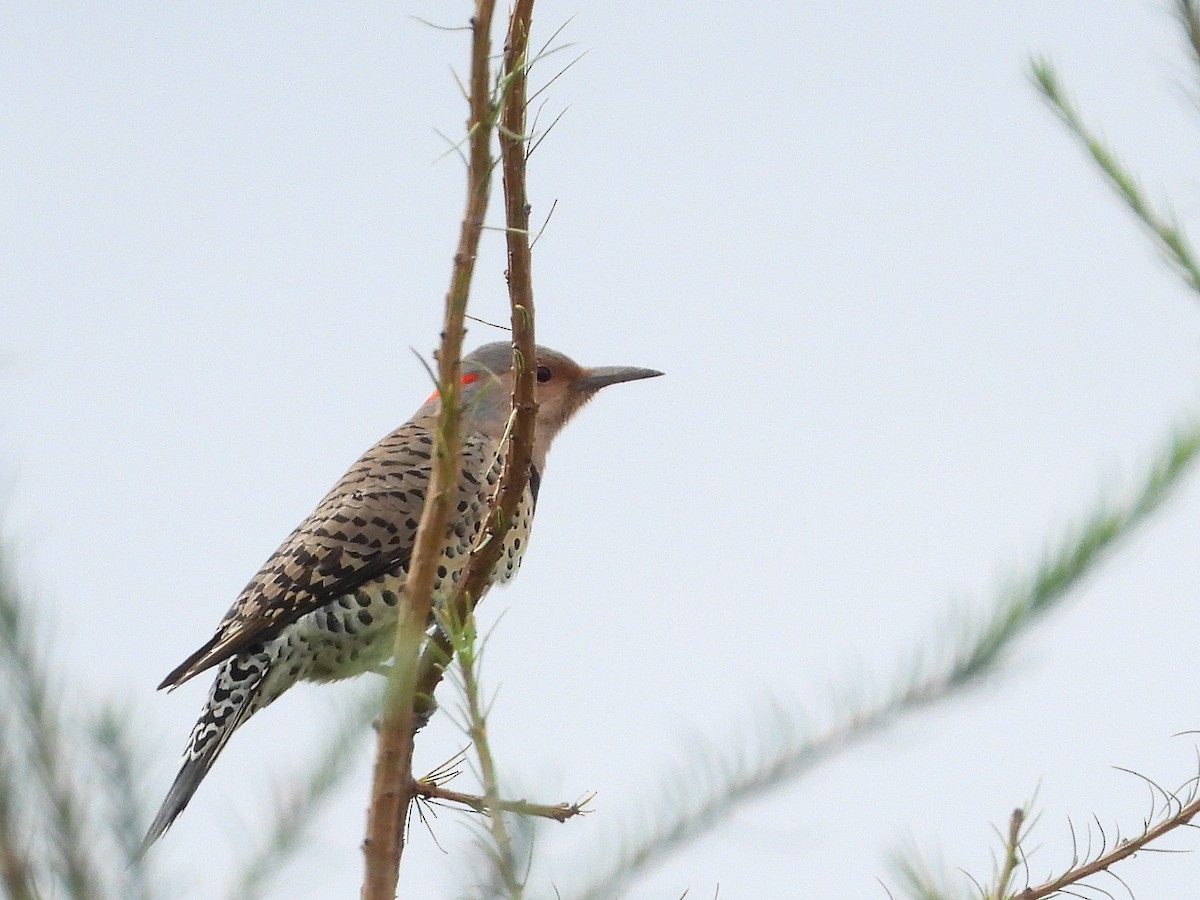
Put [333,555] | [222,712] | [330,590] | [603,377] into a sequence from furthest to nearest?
1. [603,377]
2. [333,555]
3. [330,590]
4. [222,712]

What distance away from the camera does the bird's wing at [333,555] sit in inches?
205

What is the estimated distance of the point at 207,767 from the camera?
477cm

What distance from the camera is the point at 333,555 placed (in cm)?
542

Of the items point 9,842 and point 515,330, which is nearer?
point 9,842

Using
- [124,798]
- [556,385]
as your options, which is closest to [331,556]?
[556,385]

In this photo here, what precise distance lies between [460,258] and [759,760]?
2.01ft

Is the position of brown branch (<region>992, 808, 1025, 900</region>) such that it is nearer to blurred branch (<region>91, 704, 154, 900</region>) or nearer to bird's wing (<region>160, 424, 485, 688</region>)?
blurred branch (<region>91, 704, 154, 900</region>)

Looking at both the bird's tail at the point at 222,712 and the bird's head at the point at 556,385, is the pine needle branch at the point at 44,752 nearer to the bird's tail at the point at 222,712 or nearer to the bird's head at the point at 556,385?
the bird's tail at the point at 222,712

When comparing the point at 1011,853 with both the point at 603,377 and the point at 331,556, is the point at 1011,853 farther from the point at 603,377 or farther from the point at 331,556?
the point at 603,377

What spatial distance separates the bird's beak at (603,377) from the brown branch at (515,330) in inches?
130

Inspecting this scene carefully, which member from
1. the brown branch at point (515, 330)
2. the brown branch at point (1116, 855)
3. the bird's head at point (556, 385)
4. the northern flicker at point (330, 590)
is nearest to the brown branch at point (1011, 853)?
the brown branch at point (1116, 855)

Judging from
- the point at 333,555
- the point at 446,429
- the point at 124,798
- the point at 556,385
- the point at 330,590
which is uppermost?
the point at 556,385

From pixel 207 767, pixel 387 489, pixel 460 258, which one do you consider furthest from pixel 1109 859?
pixel 387 489

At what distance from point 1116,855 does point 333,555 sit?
12.0 ft
